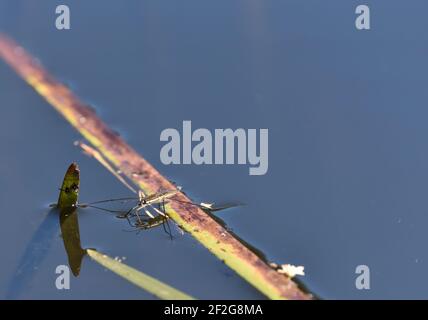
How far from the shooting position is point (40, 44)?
3.47 m

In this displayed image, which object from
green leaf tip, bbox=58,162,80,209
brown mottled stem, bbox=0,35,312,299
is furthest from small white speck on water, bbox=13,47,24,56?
green leaf tip, bbox=58,162,80,209

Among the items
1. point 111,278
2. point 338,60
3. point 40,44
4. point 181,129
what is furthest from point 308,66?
point 111,278

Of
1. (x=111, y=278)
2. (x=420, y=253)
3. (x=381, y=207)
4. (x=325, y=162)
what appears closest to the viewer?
(x=111, y=278)

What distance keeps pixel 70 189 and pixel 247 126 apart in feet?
2.93

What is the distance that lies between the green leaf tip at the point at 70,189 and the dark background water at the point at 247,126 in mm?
84

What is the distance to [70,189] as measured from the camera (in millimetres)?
2566

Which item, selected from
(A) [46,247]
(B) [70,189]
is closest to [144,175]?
(B) [70,189]

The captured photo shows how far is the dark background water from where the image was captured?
8.15ft

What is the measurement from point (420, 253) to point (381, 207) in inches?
10.2

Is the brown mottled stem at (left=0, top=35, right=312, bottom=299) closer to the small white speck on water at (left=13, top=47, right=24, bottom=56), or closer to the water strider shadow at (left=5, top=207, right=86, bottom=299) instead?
the small white speck on water at (left=13, top=47, right=24, bottom=56)

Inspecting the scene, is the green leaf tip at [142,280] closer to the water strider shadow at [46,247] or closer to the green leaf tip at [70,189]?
the water strider shadow at [46,247]

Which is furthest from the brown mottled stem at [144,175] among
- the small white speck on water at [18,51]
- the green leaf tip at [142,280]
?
the green leaf tip at [142,280]

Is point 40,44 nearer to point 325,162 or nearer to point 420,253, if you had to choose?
point 325,162

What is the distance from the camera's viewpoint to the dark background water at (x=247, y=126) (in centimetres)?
248
